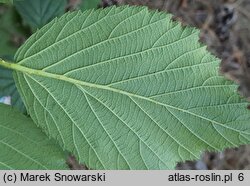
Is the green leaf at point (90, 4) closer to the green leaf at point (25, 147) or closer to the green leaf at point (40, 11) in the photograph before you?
the green leaf at point (40, 11)

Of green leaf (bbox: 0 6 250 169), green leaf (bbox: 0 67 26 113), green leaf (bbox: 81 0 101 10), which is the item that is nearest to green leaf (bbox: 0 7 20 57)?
Result: green leaf (bbox: 0 67 26 113)

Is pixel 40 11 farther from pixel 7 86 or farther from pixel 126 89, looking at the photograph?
pixel 126 89

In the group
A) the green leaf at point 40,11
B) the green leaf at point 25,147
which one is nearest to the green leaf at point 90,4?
the green leaf at point 40,11

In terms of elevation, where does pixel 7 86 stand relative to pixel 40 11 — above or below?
below

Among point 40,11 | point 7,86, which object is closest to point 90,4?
point 40,11

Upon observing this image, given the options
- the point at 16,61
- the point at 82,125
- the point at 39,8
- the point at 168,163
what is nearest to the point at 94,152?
the point at 82,125

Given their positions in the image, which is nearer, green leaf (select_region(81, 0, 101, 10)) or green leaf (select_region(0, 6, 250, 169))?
green leaf (select_region(0, 6, 250, 169))

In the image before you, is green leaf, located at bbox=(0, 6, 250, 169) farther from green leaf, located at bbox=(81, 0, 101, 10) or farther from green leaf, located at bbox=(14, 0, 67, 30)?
green leaf, located at bbox=(14, 0, 67, 30)
